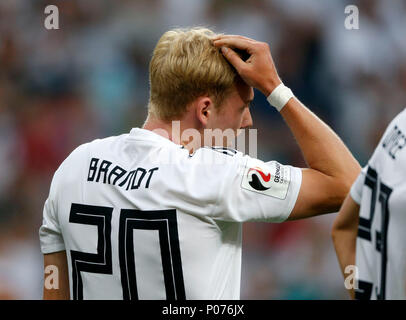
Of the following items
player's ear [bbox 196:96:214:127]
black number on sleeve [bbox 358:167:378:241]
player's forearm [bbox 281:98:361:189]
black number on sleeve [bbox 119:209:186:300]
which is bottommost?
black number on sleeve [bbox 119:209:186:300]

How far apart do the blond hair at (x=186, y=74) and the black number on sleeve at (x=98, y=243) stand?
0.42m

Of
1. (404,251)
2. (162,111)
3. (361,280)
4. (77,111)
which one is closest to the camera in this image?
(404,251)

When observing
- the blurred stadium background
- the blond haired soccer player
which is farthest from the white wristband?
the blurred stadium background

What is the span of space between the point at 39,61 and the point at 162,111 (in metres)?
4.10

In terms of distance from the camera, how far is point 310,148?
7.23 ft

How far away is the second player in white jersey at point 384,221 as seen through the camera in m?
1.51

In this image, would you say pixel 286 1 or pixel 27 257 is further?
pixel 286 1

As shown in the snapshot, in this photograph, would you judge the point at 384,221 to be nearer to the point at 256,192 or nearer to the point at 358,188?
the point at 358,188

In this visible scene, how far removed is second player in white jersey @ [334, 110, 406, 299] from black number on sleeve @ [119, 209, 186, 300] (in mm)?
597

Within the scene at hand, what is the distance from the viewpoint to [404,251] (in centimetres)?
150

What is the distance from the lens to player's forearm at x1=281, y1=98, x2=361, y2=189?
2.15m

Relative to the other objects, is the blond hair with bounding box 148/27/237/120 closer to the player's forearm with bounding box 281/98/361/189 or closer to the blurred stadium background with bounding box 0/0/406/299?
the player's forearm with bounding box 281/98/361/189
